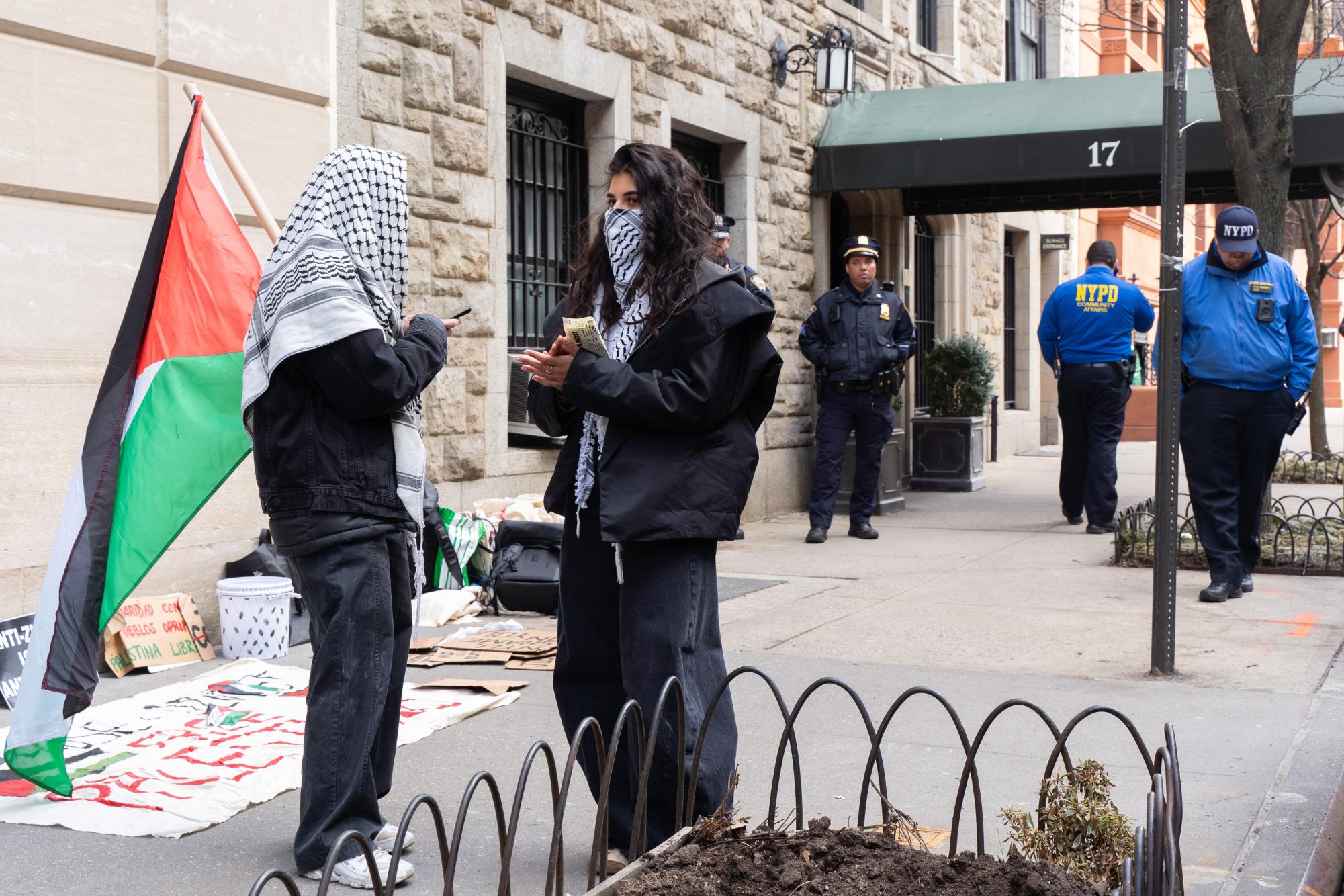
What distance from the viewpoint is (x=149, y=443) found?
14.7ft

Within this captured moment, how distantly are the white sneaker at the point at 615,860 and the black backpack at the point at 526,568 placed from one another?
381 cm

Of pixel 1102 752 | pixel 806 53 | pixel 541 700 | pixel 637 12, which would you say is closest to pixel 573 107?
pixel 637 12

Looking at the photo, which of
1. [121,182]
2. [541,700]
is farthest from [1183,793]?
Result: [121,182]

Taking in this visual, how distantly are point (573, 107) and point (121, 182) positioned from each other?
4.31m

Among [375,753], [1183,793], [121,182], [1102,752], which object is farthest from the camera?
[121,182]

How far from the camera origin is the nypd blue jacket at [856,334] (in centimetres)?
1093

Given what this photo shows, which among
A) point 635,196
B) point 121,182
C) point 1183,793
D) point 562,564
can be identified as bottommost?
point 1183,793

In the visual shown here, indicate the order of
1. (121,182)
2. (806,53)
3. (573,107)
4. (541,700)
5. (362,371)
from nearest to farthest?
(362,371) < (541,700) < (121,182) < (573,107) < (806,53)

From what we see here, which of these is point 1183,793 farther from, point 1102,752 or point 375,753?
point 375,753

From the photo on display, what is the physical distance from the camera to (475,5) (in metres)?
8.58

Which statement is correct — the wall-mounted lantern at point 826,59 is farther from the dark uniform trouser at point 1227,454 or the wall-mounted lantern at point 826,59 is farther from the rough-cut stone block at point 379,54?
the dark uniform trouser at point 1227,454

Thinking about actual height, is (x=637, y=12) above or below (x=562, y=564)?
above

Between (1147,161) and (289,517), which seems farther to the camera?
(1147,161)

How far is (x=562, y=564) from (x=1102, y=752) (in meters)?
2.13
